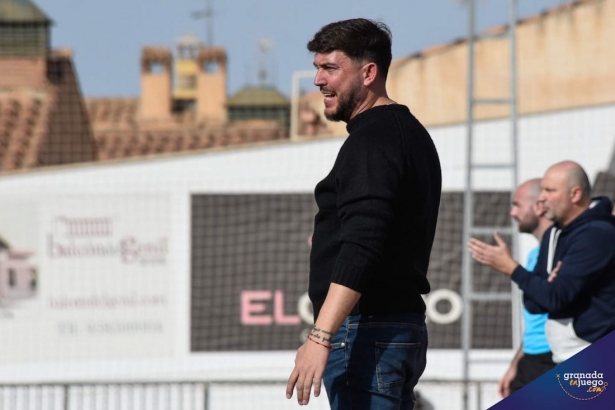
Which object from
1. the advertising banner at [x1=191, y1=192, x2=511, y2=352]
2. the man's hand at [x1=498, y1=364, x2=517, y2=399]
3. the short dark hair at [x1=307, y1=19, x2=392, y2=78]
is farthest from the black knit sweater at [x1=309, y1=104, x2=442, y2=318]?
the advertising banner at [x1=191, y1=192, x2=511, y2=352]

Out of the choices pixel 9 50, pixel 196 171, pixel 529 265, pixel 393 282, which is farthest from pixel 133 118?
pixel 393 282

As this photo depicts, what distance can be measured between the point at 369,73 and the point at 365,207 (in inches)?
17.0

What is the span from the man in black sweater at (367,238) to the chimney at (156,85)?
98.4 feet

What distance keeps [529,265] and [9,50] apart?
57.1 feet

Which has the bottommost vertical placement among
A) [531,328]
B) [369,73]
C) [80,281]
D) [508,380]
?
[80,281]

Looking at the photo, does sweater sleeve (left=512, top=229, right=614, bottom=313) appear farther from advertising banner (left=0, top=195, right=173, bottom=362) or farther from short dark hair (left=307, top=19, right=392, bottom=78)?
advertising banner (left=0, top=195, right=173, bottom=362)

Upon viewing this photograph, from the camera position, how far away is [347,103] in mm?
3389

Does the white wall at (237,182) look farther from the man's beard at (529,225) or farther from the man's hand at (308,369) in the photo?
the man's hand at (308,369)

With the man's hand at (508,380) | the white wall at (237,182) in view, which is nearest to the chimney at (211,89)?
the white wall at (237,182)

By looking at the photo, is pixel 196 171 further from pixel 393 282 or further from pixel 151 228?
pixel 393 282

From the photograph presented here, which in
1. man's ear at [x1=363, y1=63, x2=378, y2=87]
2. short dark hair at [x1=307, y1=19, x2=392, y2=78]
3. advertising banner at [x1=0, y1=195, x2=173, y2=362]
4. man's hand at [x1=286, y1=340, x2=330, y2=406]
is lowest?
advertising banner at [x1=0, y1=195, x2=173, y2=362]

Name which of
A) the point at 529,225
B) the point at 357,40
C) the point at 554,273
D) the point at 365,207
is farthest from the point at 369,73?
the point at 529,225

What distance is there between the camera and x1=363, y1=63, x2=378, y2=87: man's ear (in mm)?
3361

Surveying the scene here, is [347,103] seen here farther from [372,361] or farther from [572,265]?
[572,265]
